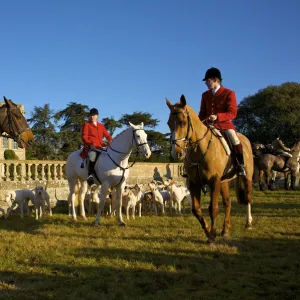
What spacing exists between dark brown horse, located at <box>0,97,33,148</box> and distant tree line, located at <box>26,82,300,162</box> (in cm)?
2685

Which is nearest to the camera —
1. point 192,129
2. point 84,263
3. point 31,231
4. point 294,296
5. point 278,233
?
point 294,296

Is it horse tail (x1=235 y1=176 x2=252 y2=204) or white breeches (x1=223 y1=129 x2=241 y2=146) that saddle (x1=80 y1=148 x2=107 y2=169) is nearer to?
horse tail (x1=235 y1=176 x2=252 y2=204)

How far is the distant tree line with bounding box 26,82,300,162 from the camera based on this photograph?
3600cm

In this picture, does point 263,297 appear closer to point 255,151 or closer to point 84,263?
point 84,263

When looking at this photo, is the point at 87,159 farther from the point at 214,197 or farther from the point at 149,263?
the point at 149,263

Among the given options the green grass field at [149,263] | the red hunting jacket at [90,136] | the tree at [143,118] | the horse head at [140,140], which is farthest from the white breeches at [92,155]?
the tree at [143,118]

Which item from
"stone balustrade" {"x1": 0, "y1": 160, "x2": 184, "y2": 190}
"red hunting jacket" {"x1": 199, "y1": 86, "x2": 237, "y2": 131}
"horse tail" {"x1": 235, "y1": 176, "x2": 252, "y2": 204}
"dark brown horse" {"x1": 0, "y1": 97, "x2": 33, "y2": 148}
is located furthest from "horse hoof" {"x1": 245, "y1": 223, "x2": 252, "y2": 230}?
"stone balustrade" {"x1": 0, "y1": 160, "x2": 184, "y2": 190}

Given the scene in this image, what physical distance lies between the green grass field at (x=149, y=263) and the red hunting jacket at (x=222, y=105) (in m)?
2.32

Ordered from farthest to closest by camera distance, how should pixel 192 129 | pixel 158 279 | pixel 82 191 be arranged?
pixel 82 191 → pixel 192 129 → pixel 158 279

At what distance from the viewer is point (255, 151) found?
20000 millimetres

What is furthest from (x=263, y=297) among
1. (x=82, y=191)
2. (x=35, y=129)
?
(x=35, y=129)

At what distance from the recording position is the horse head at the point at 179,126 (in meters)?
5.92

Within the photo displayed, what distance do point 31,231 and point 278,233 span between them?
5794 millimetres

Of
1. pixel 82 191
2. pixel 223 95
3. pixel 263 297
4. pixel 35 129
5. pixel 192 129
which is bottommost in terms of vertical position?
pixel 263 297
